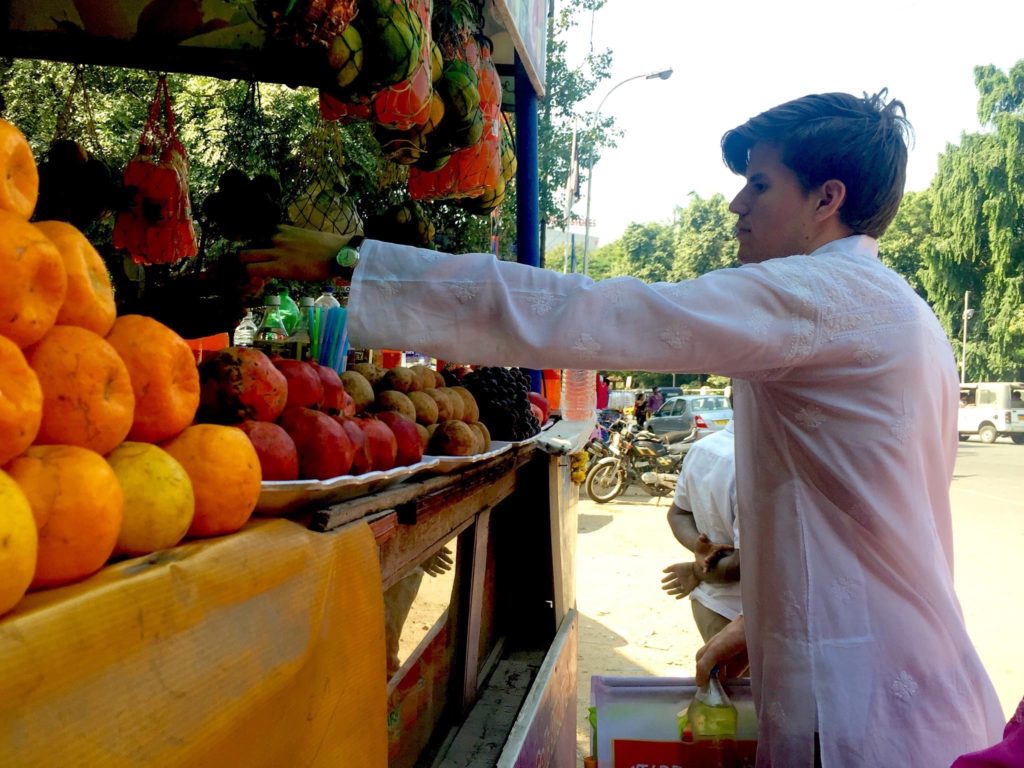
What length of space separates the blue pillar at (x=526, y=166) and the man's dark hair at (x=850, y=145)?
225 cm

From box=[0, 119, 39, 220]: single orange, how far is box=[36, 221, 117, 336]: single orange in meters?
0.04

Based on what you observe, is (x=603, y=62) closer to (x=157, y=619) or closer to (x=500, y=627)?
(x=500, y=627)

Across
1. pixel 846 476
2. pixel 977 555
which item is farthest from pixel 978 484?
pixel 846 476

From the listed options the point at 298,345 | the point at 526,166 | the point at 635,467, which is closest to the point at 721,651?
the point at 298,345

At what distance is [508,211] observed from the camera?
467 inches

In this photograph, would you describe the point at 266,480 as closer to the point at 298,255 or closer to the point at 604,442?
the point at 298,255

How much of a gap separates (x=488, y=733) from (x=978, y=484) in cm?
1446

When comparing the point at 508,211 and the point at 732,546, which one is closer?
the point at 732,546

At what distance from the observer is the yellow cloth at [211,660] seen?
0.73 metres

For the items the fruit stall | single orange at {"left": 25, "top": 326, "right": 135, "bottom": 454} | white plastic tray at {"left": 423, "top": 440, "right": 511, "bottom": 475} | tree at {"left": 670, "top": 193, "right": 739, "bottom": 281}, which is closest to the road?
the fruit stall

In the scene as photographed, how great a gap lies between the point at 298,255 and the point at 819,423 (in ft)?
3.57

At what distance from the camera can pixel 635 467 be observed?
13562mm

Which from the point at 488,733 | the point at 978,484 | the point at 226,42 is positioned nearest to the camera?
the point at 488,733

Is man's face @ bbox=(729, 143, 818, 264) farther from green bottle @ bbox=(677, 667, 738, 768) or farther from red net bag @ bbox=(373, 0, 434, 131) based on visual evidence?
green bottle @ bbox=(677, 667, 738, 768)
